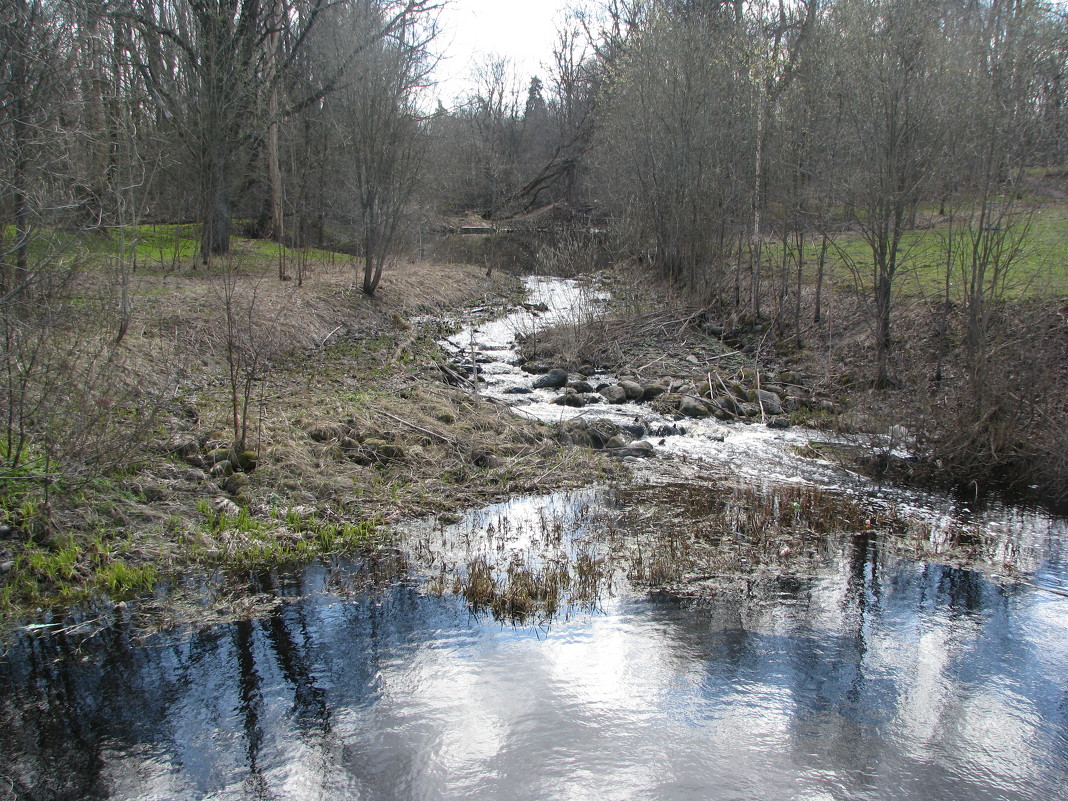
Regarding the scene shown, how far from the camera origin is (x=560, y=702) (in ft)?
15.8

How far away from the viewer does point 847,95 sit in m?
12.9

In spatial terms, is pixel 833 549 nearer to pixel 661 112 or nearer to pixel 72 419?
pixel 72 419

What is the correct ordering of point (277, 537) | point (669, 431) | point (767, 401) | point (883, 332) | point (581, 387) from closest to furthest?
point (277, 537) → point (669, 431) → point (767, 401) → point (883, 332) → point (581, 387)

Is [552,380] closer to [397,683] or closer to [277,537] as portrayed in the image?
[277,537]

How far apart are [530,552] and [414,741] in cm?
277

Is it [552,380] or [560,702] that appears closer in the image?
[560,702]

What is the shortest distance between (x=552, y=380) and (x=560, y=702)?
9.47m

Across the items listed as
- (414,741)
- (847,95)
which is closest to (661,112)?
(847,95)

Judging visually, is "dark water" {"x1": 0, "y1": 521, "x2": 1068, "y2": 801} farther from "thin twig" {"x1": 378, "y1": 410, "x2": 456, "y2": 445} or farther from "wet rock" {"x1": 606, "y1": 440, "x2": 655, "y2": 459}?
"wet rock" {"x1": 606, "y1": 440, "x2": 655, "y2": 459}

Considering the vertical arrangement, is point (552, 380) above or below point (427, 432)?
above

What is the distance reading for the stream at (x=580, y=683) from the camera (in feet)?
13.5

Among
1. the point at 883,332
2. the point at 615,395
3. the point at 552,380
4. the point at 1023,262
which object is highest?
the point at 1023,262

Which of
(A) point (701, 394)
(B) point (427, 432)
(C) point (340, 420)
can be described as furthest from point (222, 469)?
(A) point (701, 394)

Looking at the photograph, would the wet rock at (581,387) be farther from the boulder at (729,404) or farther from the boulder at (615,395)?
the boulder at (729,404)
